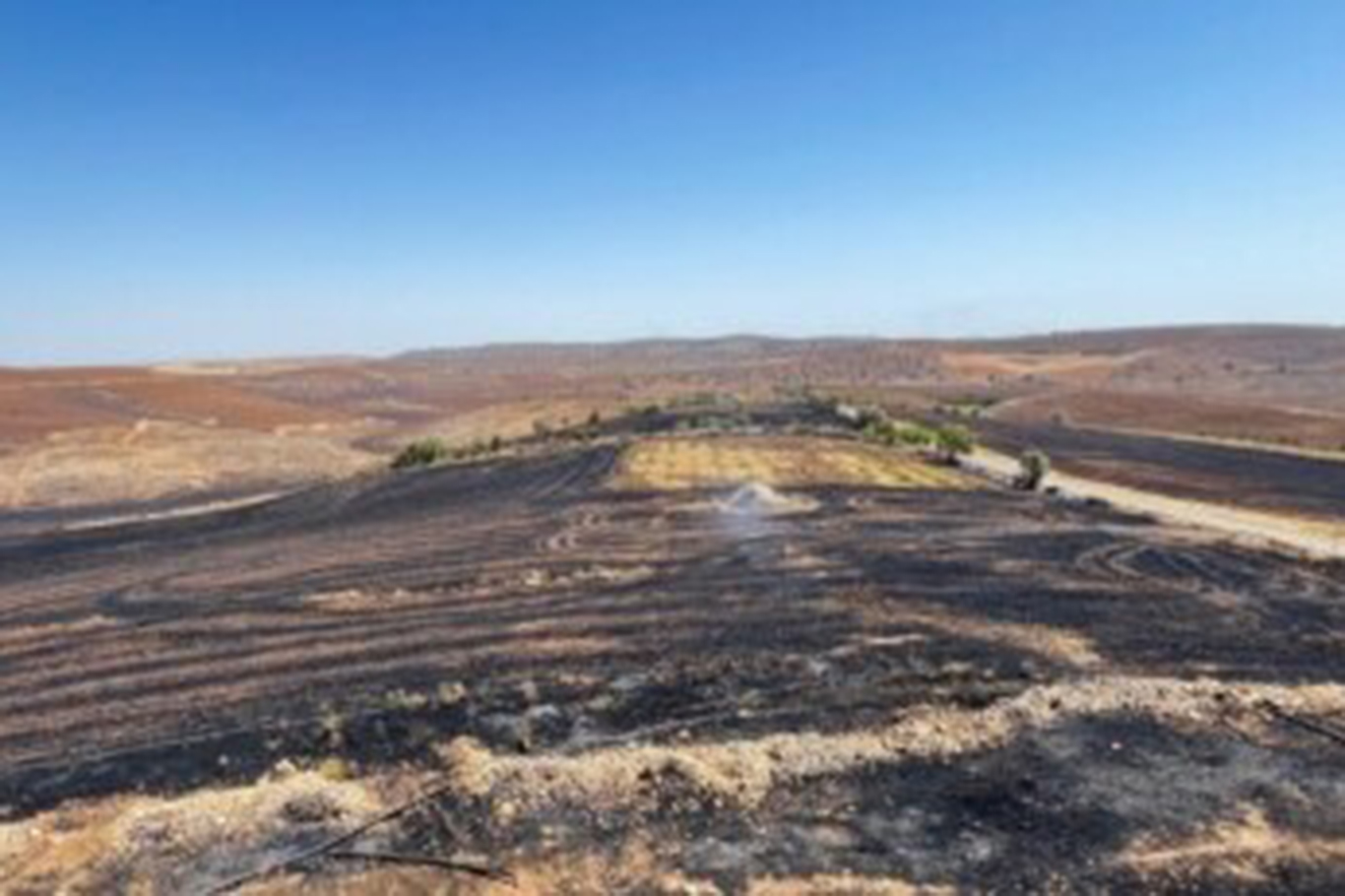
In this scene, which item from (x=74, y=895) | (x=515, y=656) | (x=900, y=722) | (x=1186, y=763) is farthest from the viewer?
(x=515, y=656)

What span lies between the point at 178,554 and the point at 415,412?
86437 mm

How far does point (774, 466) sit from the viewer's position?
42.5m

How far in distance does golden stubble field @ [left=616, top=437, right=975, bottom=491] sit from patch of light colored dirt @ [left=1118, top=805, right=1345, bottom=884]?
1048 inches

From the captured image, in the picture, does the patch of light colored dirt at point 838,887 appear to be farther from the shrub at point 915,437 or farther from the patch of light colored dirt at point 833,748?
the shrub at point 915,437

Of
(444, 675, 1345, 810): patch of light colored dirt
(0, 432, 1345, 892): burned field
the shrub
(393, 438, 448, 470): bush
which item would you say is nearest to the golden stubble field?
the shrub

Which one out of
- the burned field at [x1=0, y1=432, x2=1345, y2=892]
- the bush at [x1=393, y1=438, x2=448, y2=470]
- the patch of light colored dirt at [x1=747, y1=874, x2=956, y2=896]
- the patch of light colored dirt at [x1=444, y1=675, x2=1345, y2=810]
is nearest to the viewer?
the patch of light colored dirt at [x1=747, y1=874, x2=956, y2=896]

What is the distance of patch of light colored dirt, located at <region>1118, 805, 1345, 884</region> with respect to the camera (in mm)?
10695

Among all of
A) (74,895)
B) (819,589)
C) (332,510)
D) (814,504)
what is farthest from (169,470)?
(74,895)

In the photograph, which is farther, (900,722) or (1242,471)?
(1242,471)

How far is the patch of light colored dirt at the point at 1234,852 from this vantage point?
10.7m

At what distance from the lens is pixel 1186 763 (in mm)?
13195

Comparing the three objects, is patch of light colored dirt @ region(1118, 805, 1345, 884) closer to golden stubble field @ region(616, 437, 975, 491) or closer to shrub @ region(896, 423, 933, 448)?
golden stubble field @ region(616, 437, 975, 491)

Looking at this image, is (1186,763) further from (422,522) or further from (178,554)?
(178,554)

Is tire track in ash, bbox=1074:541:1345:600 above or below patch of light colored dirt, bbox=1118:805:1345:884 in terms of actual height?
below
